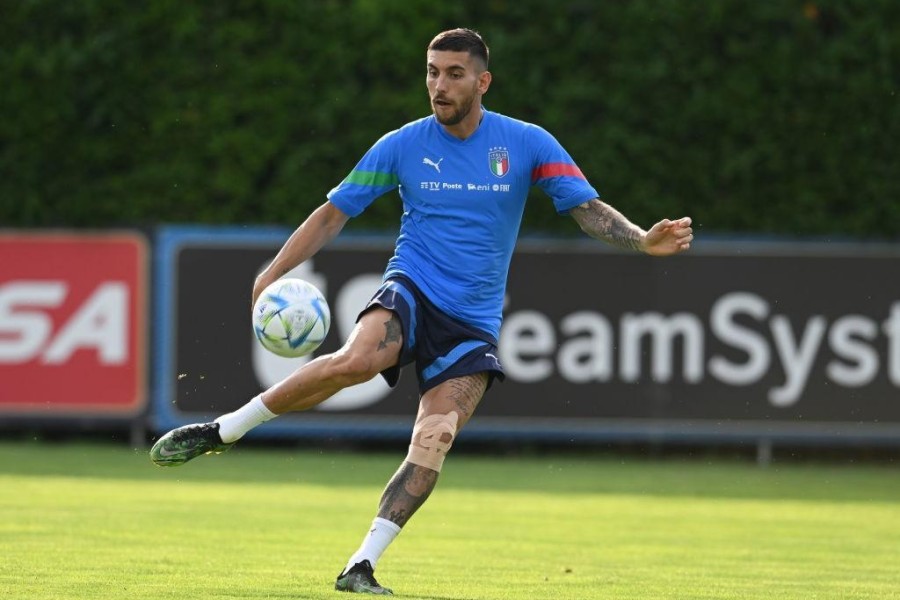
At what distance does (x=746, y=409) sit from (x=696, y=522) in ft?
13.7

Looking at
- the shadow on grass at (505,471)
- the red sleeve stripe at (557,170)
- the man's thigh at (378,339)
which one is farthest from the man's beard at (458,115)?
the shadow on grass at (505,471)

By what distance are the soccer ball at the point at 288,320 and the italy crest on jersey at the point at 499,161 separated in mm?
976

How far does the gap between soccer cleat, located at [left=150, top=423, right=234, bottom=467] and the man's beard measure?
163 centimetres

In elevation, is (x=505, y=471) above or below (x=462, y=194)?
below

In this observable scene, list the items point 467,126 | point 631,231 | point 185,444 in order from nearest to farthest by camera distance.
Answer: point 185,444
point 631,231
point 467,126

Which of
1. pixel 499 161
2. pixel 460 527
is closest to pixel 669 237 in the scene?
pixel 499 161

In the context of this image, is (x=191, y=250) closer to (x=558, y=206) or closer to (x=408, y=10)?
(x=408, y=10)

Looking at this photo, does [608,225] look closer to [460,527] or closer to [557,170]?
[557,170]

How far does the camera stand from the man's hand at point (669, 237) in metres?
6.96

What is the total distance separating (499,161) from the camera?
7.42 meters

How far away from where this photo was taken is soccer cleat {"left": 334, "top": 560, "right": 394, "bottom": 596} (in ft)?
22.4

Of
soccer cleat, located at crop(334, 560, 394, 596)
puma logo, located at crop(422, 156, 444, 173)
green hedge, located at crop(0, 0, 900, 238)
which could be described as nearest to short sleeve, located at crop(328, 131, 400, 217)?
puma logo, located at crop(422, 156, 444, 173)

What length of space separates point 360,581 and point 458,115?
2.03 meters

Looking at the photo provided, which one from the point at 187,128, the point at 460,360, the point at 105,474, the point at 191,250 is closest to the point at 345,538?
the point at 460,360
